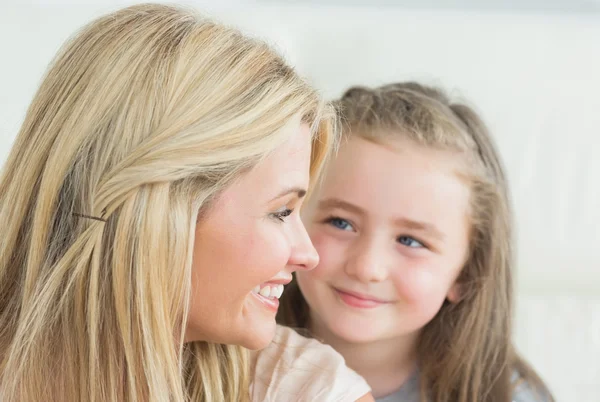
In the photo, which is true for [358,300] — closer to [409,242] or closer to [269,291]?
[409,242]

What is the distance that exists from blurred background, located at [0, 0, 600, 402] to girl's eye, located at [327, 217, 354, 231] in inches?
16.7

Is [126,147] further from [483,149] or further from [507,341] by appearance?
[507,341]

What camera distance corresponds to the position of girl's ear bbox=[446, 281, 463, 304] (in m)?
1.38

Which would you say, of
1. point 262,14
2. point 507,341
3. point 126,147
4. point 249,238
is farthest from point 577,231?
point 126,147

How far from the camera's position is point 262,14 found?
67.2 inches

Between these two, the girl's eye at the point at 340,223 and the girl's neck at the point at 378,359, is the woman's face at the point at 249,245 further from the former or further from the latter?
the girl's neck at the point at 378,359

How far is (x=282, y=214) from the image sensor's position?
96 cm

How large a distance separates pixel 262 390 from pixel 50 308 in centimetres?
34

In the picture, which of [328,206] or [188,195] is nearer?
[188,195]

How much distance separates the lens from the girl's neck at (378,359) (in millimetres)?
1379

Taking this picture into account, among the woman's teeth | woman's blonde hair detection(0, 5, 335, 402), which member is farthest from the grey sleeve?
woman's blonde hair detection(0, 5, 335, 402)

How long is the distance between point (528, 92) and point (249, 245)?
0.92m

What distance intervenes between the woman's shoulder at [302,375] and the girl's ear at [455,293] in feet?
1.12

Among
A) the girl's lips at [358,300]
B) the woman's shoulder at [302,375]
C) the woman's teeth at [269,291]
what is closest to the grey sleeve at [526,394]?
the girl's lips at [358,300]
